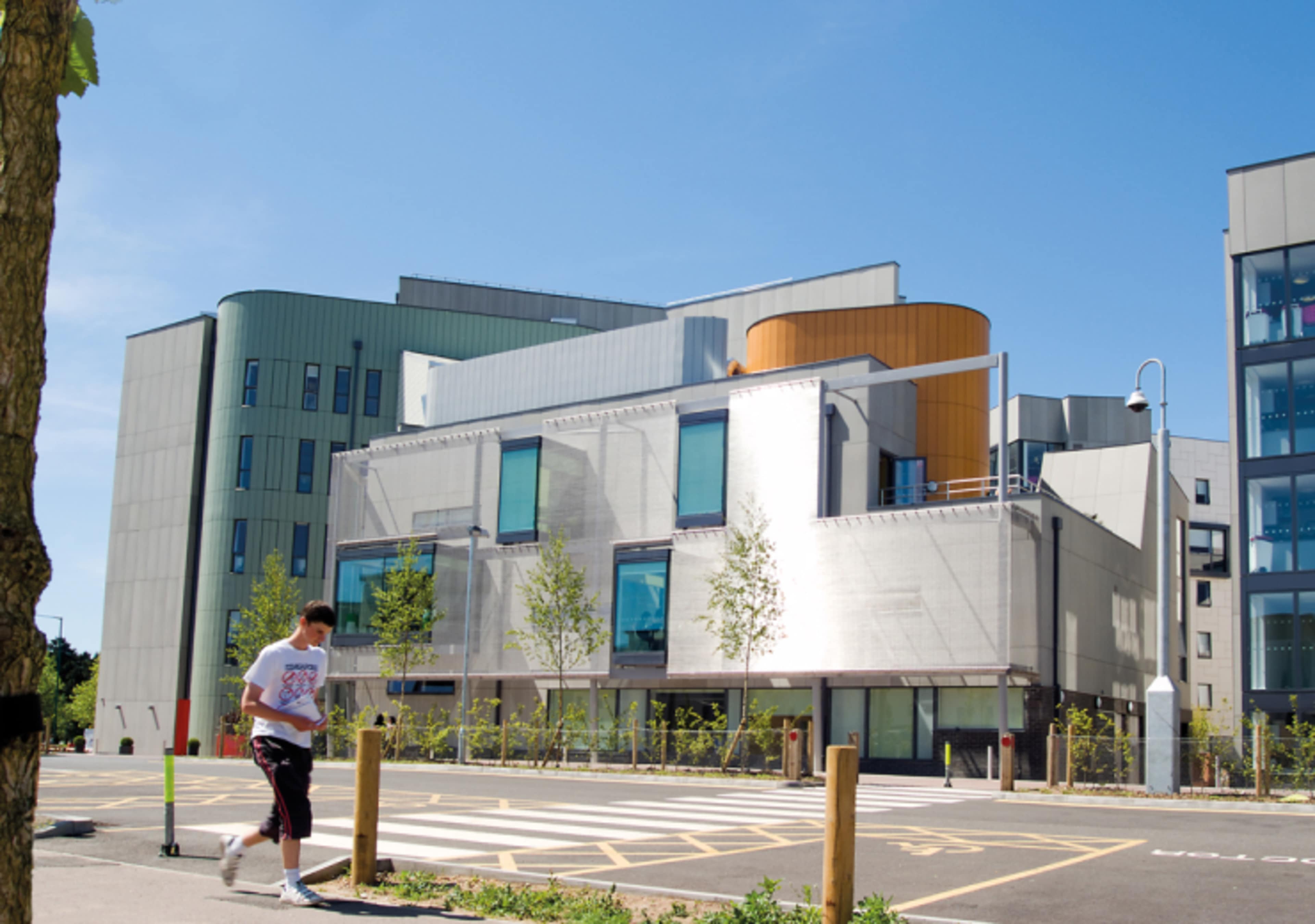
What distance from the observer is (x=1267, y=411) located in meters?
36.2

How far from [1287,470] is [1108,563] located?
22.2 feet

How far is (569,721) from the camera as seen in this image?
36906mm

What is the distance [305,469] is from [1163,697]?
4333cm

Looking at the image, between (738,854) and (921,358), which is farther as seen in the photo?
(921,358)

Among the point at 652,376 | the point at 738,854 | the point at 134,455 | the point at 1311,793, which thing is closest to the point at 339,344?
the point at 134,455

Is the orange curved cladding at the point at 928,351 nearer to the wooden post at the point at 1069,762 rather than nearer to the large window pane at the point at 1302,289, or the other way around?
the large window pane at the point at 1302,289

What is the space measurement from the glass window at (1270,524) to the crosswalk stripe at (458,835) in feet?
97.4

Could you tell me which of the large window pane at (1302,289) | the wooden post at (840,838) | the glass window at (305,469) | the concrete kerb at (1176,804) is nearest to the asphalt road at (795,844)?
the concrete kerb at (1176,804)

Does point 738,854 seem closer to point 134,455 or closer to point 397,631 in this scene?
point 397,631

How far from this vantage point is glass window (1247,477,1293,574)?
3534 centimetres

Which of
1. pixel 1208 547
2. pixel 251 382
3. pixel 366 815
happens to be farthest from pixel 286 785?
pixel 1208 547

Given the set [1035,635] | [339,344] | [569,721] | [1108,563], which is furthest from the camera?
[339,344]

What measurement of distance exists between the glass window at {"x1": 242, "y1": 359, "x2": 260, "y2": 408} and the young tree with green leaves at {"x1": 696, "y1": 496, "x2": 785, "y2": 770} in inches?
1142

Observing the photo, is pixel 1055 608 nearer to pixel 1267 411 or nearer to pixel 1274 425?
pixel 1274 425
